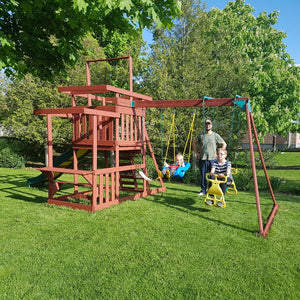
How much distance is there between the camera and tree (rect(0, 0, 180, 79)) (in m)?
5.15

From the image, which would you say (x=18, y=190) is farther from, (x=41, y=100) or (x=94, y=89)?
(x=41, y=100)

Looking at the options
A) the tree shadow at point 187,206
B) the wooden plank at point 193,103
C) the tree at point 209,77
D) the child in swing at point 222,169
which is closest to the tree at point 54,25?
the wooden plank at point 193,103

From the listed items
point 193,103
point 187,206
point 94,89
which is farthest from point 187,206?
point 94,89

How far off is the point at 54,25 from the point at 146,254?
5.00m

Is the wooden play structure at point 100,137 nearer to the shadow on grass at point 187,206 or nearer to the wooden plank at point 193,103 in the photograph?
the wooden plank at point 193,103

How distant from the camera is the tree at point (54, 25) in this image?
16.9ft

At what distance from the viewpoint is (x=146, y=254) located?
422 cm


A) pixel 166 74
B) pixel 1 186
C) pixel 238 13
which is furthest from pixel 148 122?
pixel 238 13

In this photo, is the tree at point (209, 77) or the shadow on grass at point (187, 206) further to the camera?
the tree at point (209, 77)

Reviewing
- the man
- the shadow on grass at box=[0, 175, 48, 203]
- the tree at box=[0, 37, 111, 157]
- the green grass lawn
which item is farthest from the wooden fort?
the tree at box=[0, 37, 111, 157]

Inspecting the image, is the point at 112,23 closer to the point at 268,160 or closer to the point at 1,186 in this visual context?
the point at 1,186

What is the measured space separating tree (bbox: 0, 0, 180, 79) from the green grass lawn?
3101 millimetres

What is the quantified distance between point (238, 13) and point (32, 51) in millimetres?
23207

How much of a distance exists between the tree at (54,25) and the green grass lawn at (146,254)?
10.2ft
